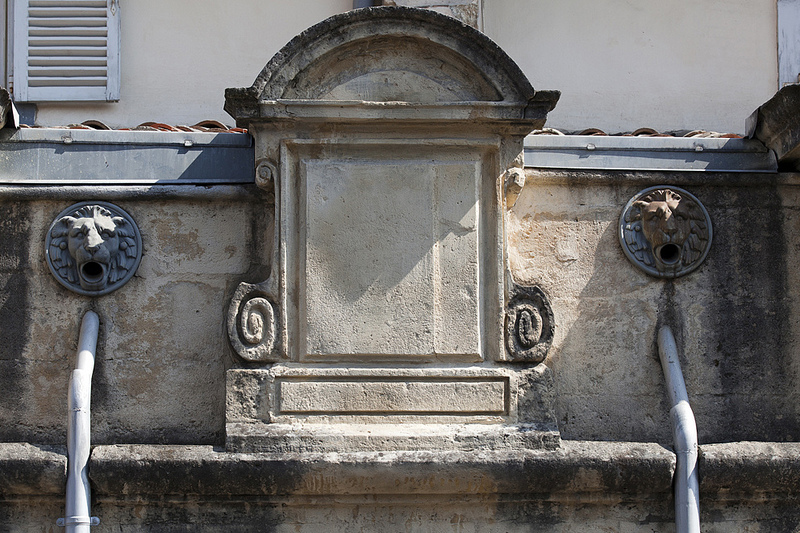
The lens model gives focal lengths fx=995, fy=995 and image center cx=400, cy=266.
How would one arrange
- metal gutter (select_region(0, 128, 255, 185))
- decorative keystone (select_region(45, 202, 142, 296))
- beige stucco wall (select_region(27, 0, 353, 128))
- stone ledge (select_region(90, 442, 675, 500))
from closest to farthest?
stone ledge (select_region(90, 442, 675, 500))
decorative keystone (select_region(45, 202, 142, 296))
metal gutter (select_region(0, 128, 255, 185))
beige stucco wall (select_region(27, 0, 353, 128))

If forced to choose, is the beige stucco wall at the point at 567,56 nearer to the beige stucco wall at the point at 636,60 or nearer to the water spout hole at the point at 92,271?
the beige stucco wall at the point at 636,60

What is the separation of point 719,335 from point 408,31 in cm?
188

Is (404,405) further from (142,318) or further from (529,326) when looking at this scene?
(142,318)

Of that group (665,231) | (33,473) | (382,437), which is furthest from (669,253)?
(33,473)

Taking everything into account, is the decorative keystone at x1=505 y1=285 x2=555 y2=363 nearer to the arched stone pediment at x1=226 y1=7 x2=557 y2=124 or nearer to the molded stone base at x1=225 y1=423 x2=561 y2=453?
the molded stone base at x1=225 y1=423 x2=561 y2=453

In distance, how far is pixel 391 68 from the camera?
4141 mm

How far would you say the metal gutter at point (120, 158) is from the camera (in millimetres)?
4293

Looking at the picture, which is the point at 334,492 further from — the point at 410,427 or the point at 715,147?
the point at 715,147

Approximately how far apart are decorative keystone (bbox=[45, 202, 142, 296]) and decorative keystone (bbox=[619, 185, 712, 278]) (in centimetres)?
215

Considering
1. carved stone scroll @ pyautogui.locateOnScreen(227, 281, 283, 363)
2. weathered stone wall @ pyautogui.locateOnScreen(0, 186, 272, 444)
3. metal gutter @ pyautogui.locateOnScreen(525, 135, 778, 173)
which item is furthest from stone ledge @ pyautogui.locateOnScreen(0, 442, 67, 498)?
metal gutter @ pyautogui.locateOnScreen(525, 135, 778, 173)

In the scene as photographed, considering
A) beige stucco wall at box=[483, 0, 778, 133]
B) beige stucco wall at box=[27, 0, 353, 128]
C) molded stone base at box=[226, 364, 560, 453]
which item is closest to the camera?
molded stone base at box=[226, 364, 560, 453]

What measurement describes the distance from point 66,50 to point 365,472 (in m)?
3.85

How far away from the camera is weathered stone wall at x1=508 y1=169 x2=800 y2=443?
430 centimetres

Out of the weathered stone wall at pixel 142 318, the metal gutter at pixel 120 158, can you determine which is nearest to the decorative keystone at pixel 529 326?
the weathered stone wall at pixel 142 318
